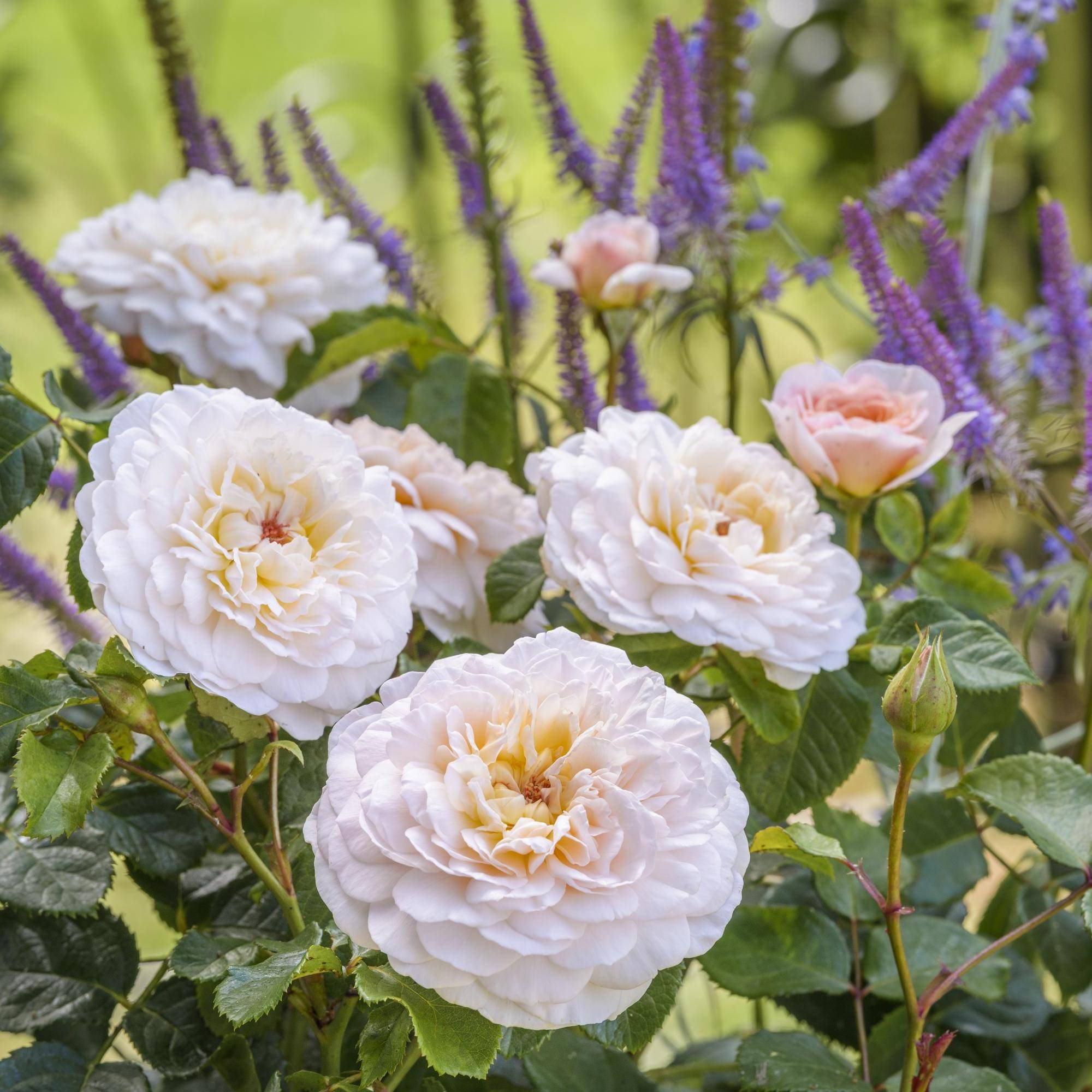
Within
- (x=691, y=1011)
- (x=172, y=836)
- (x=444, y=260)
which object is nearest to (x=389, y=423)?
(x=172, y=836)

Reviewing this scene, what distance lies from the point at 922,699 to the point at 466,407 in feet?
0.74

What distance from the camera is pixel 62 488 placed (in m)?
0.39

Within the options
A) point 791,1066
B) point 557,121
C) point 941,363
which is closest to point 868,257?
point 941,363

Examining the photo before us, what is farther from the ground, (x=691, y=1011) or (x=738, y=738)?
(x=738, y=738)

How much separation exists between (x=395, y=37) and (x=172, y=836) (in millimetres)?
1084

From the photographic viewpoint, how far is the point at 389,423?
45 cm

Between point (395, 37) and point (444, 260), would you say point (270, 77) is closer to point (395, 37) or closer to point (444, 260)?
point (395, 37)

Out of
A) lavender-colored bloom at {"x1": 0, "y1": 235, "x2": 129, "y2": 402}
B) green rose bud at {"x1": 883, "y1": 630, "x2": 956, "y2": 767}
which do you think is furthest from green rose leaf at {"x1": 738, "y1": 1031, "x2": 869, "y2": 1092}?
lavender-colored bloom at {"x1": 0, "y1": 235, "x2": 129, "y2": 402}

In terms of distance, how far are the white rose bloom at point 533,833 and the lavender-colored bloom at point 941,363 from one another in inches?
7.6

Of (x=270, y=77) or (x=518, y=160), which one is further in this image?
(x=270, y=77)

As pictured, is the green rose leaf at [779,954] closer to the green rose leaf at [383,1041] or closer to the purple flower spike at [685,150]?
the green rose leaf at [383,1041]

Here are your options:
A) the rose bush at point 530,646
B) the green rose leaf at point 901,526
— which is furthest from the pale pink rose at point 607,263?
the green rose leaf at point 901,526

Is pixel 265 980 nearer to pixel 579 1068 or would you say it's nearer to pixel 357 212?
pixel 579 1068

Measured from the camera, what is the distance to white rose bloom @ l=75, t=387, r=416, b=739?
233 millimetres
